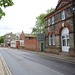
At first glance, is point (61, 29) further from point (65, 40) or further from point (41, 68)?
point (41, 68)

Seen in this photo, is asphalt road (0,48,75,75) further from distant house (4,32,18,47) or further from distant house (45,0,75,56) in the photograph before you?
distant house (4,32,18,47)

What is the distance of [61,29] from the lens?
19094 millimetres

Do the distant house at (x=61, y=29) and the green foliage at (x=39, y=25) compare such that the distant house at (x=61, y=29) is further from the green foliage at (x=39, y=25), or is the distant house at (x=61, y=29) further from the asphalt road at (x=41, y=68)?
the green foliage at (x=39, y=25)

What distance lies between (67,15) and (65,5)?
6.19 feet

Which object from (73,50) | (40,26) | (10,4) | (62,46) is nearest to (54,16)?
(62,46)

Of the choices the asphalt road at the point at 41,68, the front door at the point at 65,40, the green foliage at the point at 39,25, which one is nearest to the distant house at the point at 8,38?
the green foliage at the point at 39,25

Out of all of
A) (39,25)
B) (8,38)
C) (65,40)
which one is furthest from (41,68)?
(8,38)

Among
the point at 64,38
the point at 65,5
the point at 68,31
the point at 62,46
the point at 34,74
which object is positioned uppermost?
the point at 65,5

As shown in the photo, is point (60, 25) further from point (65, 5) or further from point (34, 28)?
point (34, 28)

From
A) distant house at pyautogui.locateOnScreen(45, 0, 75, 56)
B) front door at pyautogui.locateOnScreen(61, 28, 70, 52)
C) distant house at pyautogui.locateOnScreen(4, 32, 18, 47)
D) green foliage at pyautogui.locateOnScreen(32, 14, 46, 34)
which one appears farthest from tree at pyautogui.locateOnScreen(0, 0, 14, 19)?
Answer: distant house at pyautogui.locateOnScreen(4, 32, 18, 47)

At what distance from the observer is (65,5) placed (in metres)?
17.5

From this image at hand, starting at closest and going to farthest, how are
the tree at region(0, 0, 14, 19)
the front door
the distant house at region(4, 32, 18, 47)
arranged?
the tree at region(0, 0, 14, 19)
the front door
the distant house at region(4, 32, 18, 47)

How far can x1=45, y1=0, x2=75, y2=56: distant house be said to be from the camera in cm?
1619

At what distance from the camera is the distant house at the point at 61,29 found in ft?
53.1
